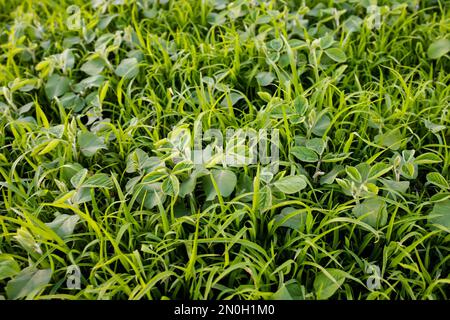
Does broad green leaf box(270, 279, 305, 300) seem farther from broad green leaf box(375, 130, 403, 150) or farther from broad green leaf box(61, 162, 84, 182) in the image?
broad green leaf box(61, 162, 84, 182)

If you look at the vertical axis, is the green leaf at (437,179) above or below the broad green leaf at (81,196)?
below

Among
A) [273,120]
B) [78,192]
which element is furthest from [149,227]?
[273,120]

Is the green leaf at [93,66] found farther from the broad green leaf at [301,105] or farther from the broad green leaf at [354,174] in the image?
the broad green leaf at [354,174]

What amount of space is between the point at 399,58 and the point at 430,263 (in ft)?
3.58

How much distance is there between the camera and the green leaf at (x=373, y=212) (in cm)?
163

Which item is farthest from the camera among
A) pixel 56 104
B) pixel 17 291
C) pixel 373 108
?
pixel 56 104

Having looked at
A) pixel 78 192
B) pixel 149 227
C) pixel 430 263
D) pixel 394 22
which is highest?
pixel 394 22

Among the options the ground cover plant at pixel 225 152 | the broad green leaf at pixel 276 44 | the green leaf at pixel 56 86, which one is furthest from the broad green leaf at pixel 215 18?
the green leaf at pixel 56 86

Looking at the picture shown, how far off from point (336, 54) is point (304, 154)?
647 millimetres

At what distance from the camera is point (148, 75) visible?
7.44ft

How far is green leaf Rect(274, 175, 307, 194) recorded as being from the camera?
165 centimetres

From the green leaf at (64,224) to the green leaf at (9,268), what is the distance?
16 cm

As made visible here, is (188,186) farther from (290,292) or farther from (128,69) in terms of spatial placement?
(128,69)
